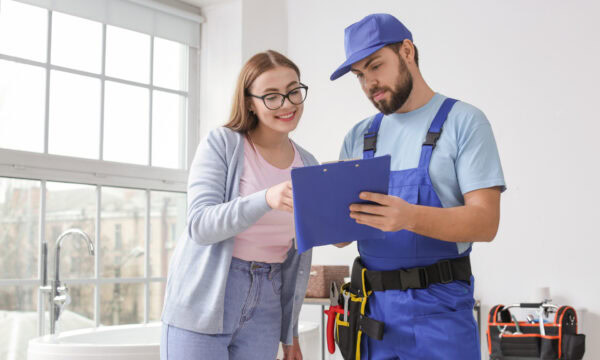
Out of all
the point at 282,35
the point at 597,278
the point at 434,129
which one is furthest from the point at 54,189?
the point at 597,278

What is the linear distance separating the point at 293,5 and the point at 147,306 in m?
2.27

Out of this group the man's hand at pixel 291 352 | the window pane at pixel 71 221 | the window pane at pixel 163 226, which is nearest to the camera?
the man's hand at pixel 291 352

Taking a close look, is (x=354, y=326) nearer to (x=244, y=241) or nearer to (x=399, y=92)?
(x=244, y=241)

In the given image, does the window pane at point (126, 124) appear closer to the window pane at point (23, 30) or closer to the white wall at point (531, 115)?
the window pane at point (23, 30)

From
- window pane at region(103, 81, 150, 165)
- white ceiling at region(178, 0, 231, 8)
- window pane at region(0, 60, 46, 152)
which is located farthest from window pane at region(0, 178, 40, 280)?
white ceiling at region(178, 0, 231, 8)

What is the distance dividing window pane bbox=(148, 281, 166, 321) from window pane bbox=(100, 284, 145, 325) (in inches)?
2.4

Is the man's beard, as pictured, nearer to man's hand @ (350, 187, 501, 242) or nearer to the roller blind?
man's hand @ (350, 187, 501, 242)

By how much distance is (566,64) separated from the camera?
322 centimetres

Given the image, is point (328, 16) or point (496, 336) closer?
point (496, 336)

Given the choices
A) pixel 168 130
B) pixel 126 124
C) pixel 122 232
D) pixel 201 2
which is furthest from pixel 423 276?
pixel 201 2

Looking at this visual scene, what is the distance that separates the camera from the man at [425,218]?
1347 mm

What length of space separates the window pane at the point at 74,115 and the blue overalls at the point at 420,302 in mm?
2562

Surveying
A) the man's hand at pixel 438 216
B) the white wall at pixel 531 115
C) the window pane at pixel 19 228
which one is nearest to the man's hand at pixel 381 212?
the man's hand at pixel 438 216

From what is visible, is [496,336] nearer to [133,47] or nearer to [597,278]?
[597,278]
